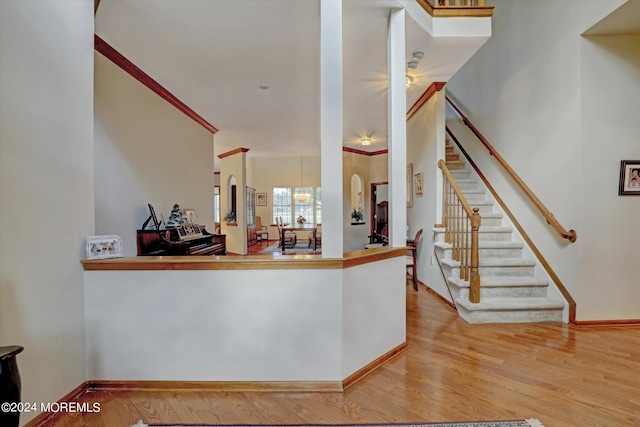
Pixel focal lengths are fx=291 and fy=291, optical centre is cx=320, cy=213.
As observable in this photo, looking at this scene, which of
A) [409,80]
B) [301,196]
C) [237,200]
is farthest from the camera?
[301,196]

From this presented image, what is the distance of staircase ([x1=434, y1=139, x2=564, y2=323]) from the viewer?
3111 mm

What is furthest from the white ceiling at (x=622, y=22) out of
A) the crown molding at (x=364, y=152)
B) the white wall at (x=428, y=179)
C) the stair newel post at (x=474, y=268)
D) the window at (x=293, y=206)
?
the window at (x=293, y=206)

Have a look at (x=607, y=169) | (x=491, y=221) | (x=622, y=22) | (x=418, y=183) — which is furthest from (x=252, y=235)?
(x=622, y=22)

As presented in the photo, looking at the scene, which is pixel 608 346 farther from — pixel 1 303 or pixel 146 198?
pixel 146 198

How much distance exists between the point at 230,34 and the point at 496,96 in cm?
385

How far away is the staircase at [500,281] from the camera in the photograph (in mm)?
3111

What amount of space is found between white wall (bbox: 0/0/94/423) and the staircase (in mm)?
3454

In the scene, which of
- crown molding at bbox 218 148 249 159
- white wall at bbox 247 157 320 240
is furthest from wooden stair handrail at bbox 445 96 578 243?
white wall at bbox 247 157 320 240

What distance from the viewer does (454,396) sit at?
1881mm

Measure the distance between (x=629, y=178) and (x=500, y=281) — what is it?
5.20 feet

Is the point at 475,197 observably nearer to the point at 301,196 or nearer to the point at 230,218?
the point at 301,196

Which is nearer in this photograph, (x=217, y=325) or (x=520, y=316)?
(x=217, y=325)

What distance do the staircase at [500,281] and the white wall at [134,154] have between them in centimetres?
383

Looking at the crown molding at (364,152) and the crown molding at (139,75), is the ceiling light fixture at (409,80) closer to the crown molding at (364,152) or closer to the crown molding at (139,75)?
the crown molding at (139,75)
